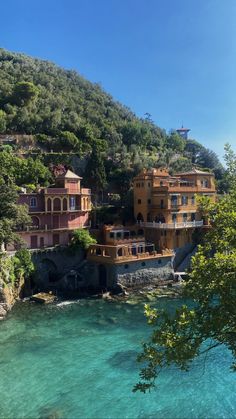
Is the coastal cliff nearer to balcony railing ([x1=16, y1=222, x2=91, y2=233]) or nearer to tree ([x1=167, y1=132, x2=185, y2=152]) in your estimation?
balcony railing ([x1=16, y1=222, x2=91, y2=233])

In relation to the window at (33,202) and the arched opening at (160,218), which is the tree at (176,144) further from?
the window at (33,202)

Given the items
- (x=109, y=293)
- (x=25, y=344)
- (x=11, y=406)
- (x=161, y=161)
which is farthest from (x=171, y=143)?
(x=11, y=406)

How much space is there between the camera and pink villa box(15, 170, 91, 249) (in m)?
44.0

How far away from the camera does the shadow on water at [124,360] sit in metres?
23.9

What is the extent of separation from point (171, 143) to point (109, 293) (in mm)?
71209

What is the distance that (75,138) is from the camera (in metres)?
65.5

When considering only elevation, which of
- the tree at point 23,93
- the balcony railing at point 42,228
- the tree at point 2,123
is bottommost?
the balcony railing at point 42,228

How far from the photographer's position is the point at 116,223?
52219 mm

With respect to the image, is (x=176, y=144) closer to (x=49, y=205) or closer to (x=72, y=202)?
(x=72, y=202)

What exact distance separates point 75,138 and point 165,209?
2481cm

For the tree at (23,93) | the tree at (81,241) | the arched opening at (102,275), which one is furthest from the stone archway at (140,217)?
the tree at (23,93)

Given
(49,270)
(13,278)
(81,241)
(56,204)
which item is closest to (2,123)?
(56,204)

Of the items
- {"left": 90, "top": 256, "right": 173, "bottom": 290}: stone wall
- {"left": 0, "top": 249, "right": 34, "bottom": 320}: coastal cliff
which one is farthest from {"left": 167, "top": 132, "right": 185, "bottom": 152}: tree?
{"left": 0, "top": 249, "right": 34, "bottom": 320}: coastal cliff

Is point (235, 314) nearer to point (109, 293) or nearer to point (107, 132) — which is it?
point (109, 293)
